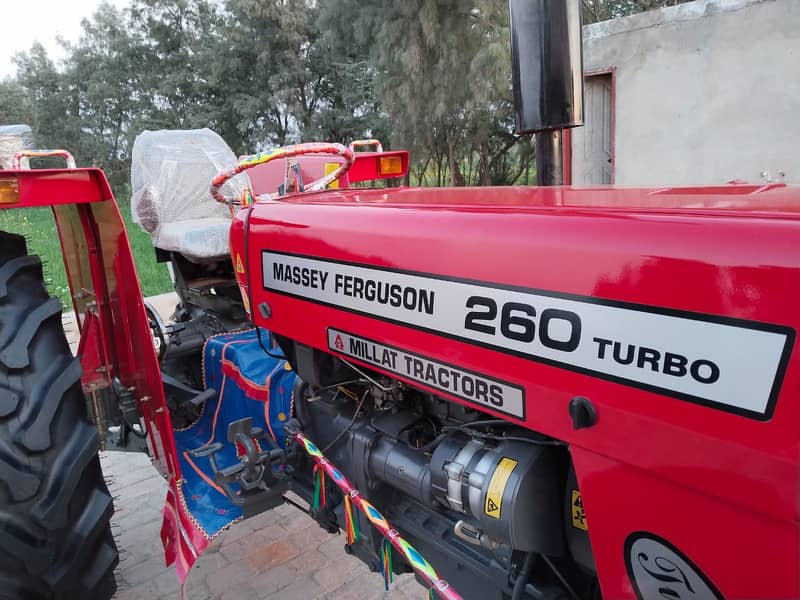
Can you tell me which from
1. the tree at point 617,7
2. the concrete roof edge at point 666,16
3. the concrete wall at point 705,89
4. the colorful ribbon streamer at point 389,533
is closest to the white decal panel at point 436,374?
the colorful ribbon streamer at point 389,533

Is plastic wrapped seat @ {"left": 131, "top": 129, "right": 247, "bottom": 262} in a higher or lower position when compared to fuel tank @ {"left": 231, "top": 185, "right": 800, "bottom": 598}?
higher

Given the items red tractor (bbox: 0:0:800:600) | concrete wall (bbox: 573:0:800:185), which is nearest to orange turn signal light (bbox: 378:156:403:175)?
red tractor (bbox: 0:0:800:600)

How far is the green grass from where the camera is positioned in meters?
7.66

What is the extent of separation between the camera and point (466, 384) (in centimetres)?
120

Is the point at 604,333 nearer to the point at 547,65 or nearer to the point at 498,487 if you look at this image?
the point at 498,487

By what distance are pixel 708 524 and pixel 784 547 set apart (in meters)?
0.10

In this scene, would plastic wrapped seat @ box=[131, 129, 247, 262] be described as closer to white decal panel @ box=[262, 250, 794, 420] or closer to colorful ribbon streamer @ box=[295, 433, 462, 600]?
colorful ribbon streamer @ box=[295, 433, 462, 600]

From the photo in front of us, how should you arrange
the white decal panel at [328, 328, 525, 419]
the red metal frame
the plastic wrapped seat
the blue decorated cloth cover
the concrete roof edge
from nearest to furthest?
the white decal panel at [328, 328, 525, 419]
the red metal frame
the blue decorated cloth cover
the plastic wrapped seat
the concrete roof edge

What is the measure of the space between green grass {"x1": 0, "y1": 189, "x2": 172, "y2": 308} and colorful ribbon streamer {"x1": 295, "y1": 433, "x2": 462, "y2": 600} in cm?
395

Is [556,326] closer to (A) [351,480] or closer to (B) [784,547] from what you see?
(B) [784,547]

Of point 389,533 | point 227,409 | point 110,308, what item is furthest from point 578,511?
point 110,308

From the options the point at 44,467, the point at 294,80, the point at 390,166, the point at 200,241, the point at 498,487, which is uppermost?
the point at 294,80

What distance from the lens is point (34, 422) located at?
168 cm

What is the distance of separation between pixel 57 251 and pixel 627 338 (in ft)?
34.7
